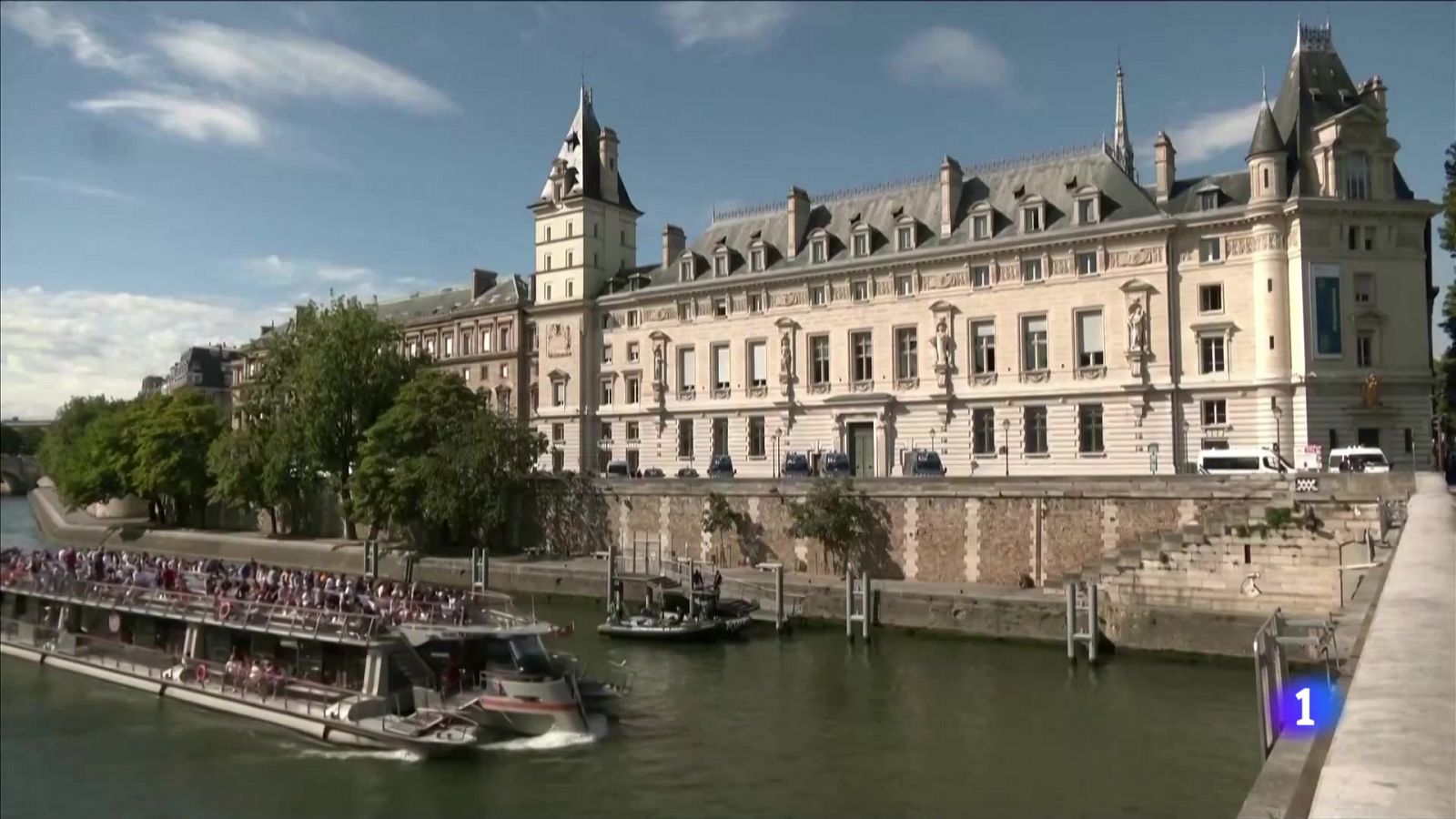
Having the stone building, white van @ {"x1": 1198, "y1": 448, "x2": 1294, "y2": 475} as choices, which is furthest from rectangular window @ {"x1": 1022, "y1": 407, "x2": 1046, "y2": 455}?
white van @ {"x1": 1198, "y1": 448, "x2": 1294, "y2": 475}

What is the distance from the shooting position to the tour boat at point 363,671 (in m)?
21.2

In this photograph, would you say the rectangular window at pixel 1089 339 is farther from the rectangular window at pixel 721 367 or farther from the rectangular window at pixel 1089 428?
the rectangular window at pixel 721 367

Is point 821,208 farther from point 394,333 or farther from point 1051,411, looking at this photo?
point 394,333

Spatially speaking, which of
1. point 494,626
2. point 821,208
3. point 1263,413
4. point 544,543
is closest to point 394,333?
point 544,543

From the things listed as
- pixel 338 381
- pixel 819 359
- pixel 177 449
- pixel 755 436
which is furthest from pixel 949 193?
pixel 177 449

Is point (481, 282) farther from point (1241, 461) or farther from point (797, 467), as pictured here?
point (1241, 461)

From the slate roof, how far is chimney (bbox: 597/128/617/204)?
7.53 metres

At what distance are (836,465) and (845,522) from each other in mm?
6371

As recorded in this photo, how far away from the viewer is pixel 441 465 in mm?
47531

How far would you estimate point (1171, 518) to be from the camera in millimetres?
31938

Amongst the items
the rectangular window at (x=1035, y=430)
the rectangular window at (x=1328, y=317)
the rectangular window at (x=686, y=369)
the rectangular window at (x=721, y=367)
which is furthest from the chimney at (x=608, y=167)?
the rectangular window at (x=1328, y=317)

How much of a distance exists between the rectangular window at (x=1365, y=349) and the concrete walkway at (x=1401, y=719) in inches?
1137

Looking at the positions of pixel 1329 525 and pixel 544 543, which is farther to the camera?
pixel 544 543

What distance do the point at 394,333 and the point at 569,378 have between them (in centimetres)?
963
